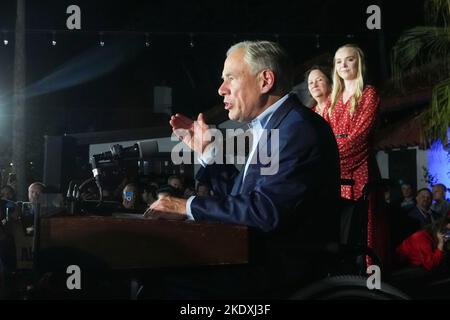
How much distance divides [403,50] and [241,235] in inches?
203

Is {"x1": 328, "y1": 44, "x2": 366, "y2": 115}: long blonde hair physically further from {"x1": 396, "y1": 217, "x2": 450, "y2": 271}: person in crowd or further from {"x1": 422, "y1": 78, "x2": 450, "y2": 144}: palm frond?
{"x1": 422, "y1": 78, "x2": 450, "y2": 144}: palm frond

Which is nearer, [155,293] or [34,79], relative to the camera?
[155,293]

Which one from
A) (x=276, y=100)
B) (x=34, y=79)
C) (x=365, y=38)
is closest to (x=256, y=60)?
(x=276, y=100)

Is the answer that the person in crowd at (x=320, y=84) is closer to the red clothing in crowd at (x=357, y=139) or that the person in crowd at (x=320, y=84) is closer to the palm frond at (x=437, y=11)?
the red clothing in crowd at (x=357, y=139)

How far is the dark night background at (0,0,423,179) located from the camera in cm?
1349

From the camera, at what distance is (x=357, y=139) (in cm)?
329

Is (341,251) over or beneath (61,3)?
beneath

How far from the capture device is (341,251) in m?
1.98

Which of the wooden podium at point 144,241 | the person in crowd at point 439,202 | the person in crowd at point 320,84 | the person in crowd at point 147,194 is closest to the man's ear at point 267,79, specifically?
the wooden podium at point 144,241

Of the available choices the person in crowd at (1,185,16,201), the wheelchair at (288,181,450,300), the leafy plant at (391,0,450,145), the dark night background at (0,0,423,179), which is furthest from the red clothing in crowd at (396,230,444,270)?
the dark night background at (0,0,423,179)

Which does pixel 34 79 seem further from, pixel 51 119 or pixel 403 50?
pixel 403 50

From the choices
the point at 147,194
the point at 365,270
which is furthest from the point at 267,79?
the point at 147,194

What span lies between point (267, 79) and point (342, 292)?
768 millimetres

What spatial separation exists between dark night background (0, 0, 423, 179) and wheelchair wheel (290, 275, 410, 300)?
360 inches
